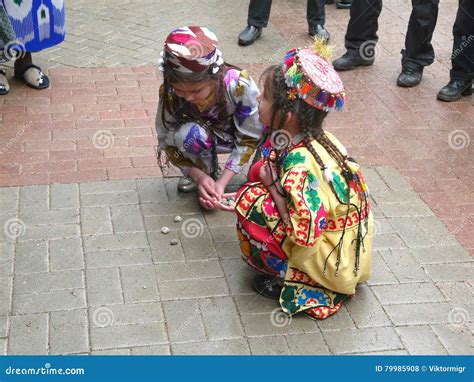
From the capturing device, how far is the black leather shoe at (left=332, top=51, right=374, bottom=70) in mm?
6363

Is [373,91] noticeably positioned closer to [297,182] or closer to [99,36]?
[99,36]

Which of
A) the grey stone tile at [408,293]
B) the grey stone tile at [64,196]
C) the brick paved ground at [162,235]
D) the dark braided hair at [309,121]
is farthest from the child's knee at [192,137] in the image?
the grey stone tile at [408,293]

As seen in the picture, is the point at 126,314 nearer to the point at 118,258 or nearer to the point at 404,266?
the point at 118,258

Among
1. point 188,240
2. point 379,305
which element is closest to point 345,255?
point 379,305

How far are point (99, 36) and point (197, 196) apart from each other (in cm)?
305

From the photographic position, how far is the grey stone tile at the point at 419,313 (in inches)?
135

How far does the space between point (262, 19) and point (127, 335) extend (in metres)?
4.30

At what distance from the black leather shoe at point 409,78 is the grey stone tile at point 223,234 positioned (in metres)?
2.70

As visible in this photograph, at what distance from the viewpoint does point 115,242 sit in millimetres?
3877

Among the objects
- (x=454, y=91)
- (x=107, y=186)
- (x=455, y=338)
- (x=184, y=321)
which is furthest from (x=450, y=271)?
(x=454, y=91)

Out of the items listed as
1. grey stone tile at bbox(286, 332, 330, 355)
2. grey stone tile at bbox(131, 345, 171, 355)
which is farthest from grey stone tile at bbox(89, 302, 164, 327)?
grey stone tile at bbox(286, 332, 330, 355)

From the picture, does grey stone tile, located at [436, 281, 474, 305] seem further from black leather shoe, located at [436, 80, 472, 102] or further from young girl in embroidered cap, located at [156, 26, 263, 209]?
black leather shoe, located at [436, 80, 472, 102]

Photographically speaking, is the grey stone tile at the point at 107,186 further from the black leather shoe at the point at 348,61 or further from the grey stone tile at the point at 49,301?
the black leather shoe at the point at 348,61
